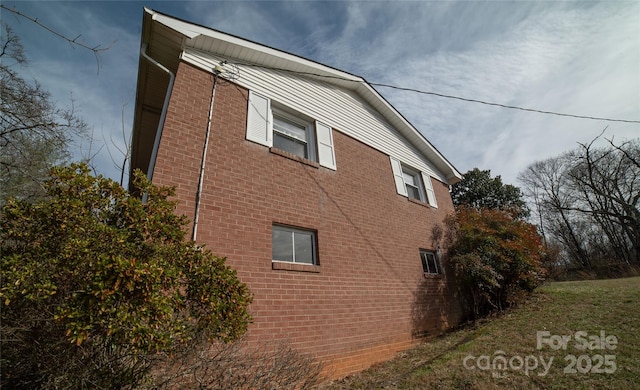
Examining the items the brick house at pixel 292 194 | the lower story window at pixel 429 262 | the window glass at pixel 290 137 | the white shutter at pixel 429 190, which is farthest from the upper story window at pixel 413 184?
the window glass at pixel 290 137

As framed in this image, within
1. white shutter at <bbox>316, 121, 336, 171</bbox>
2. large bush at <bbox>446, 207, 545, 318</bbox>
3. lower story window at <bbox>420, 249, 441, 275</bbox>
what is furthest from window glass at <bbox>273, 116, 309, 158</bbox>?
large bush at <bbox>446, 207, 545, 318</bbox>

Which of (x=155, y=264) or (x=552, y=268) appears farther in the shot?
(x=552, y=268)

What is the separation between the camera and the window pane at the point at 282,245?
5270 millimetres

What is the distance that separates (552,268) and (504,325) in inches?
269

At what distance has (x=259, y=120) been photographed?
6.23 meters

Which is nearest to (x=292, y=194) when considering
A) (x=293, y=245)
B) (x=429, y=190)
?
(x=293, y=245)

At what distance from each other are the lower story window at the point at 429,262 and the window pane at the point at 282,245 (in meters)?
4.97

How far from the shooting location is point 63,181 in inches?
99.7

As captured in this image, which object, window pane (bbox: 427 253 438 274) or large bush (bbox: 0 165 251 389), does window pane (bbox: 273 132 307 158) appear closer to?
large bush (bbox: 0 165 251 389)

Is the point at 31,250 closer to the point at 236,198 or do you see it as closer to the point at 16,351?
the point at 16,351

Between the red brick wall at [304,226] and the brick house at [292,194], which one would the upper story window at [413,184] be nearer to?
the brick house at [292,194]

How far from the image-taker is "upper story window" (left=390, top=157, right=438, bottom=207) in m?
9.95

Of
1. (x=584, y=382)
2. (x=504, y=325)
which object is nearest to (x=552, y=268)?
(x=504, y=325)

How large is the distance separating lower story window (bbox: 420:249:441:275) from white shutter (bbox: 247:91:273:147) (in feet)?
19.7
